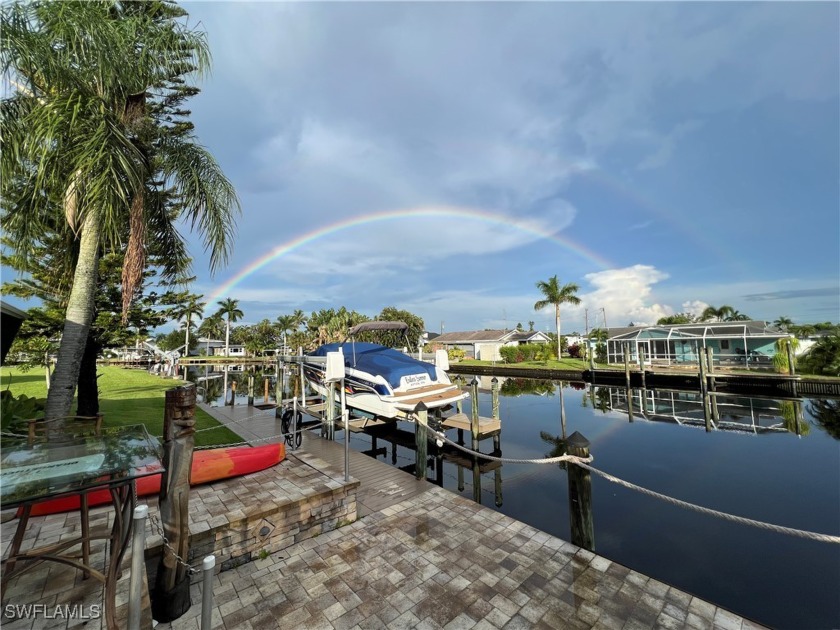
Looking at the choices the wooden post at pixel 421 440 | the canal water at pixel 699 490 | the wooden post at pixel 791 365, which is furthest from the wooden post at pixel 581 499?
the wooden post at pixel 791 365

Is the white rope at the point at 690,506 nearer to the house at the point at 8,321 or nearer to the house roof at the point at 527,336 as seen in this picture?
the house at the point at 8,321

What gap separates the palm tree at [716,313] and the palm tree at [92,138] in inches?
2559

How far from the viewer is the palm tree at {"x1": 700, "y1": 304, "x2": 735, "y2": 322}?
51.8 meters

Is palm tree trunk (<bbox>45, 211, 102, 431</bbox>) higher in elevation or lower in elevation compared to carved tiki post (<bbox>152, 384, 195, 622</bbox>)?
higher

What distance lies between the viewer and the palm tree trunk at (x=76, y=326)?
5.47m

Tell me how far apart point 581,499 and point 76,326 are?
7.87 meters

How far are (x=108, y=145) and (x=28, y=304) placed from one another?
36.1 feet

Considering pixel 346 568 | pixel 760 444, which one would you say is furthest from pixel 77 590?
pixel 760 444

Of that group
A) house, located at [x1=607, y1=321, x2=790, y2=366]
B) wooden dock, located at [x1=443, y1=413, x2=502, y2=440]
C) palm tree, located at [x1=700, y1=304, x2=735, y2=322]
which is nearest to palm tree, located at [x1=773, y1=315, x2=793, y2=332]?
palm tree, located at [x1=700, y1=304, x2=735, y2=322]

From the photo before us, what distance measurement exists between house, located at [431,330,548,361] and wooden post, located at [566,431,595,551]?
1744 inches

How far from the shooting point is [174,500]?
295cm

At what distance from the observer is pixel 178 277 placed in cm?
824

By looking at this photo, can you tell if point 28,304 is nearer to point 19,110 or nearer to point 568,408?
point 19,110

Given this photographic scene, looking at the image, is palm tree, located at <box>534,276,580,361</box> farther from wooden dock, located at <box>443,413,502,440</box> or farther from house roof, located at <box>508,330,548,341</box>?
wooden dock, located at <box>443,413,502,440</box>
